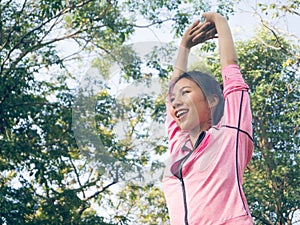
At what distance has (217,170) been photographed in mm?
1691

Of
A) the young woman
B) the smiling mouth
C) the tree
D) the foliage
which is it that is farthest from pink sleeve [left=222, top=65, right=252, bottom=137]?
the foliage

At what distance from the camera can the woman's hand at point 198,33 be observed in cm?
196

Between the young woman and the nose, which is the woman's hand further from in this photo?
the nose

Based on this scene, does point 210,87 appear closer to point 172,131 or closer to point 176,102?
point 176,102

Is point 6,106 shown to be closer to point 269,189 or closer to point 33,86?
point 33,86

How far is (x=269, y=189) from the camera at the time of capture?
411 inches

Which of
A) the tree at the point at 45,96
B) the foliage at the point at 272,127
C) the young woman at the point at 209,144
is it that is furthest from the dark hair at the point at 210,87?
the foliage at the point at 272,127

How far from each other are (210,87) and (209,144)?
0.17 meters

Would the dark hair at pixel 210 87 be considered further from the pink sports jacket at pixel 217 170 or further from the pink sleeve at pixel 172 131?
the pink sleeve at pixel 172 131

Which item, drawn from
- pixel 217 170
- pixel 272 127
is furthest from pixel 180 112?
pixel 272 127

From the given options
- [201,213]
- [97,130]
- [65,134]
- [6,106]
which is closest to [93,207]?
[65,134]

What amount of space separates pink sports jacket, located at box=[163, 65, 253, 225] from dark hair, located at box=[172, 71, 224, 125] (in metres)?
0.01

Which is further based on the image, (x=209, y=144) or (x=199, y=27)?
(x=199, y=27)

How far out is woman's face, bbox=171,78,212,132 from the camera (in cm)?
179
